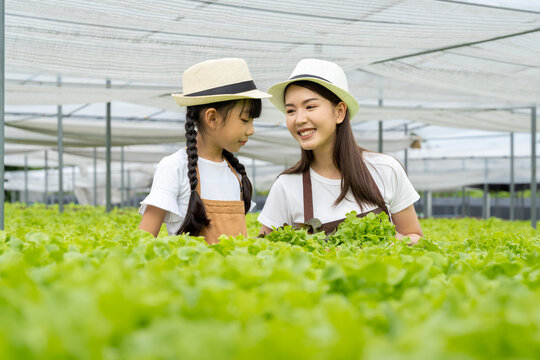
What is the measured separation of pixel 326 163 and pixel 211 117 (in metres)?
0.74

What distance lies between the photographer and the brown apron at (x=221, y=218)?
3.09 meters

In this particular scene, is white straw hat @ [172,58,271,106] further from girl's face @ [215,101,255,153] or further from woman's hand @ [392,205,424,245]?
woman's hand @ [392,205,424,245]

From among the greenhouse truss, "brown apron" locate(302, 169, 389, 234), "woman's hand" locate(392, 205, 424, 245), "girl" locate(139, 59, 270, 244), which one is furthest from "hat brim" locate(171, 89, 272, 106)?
the greenhouse truss

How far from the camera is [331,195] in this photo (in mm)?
3316

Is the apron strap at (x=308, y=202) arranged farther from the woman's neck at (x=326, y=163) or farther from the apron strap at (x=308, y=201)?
the woman's neck at (x=326, y=163)

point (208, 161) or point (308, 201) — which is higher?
point (208, 161)

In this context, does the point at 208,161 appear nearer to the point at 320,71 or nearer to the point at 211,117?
the point at 211,117

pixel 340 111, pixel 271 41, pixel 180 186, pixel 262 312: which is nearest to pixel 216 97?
pixel 180 186

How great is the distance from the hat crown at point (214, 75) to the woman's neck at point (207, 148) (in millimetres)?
274

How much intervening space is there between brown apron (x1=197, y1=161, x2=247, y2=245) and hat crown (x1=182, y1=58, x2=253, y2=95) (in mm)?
516

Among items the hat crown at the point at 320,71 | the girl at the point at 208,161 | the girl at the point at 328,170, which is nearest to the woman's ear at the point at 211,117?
the girl at the point at 208,161

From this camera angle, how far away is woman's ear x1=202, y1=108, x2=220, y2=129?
10.2 feet

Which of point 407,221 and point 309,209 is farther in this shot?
point 407,221

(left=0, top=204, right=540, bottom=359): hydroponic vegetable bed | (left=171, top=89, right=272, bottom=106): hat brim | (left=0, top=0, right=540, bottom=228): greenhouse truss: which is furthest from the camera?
(left=0, top=0, right=540, bottom=228): greenhouse truss
